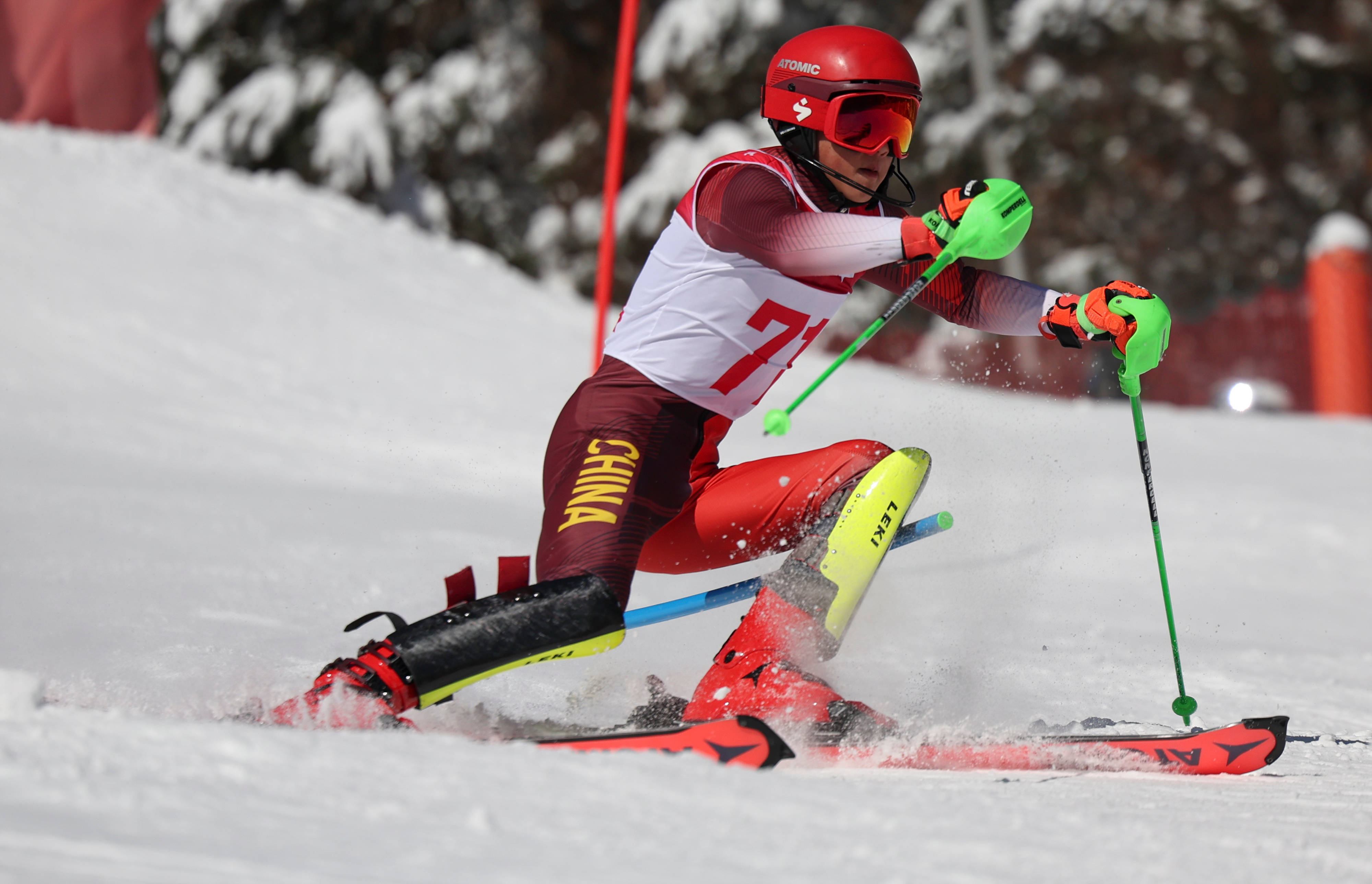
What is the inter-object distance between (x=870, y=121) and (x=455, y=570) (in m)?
2.50

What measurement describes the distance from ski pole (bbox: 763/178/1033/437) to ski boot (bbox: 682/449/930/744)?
248mm

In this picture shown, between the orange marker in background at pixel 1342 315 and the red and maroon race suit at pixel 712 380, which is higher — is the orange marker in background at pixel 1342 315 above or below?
above

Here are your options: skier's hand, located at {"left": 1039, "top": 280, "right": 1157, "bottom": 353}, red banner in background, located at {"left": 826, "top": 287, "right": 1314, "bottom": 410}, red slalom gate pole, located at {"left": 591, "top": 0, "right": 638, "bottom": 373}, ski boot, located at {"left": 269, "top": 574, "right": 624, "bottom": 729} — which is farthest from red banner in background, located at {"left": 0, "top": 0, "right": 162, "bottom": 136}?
skier's hand, located at {"left": 1039, "top": 280, "right": 1157, "bottom": 353}

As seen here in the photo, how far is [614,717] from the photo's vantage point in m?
3.16

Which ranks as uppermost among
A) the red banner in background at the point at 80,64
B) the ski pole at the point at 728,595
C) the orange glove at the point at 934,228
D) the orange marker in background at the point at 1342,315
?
the red banner in background at the point at 80,64

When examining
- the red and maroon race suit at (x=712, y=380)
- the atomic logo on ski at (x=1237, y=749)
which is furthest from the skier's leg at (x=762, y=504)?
the atomic logo on ski at (x=1237, y=749)

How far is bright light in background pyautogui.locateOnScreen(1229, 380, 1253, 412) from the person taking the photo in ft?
9.61

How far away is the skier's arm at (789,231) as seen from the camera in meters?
2.72

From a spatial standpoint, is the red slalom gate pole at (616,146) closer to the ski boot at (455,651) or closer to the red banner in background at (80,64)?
the ski boot at (455,651)

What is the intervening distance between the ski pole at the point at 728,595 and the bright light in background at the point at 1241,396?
63cm

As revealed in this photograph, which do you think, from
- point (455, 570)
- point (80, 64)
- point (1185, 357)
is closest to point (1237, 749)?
point (455, 570)

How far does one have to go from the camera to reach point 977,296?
329cm

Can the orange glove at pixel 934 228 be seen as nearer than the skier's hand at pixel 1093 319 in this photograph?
Yes

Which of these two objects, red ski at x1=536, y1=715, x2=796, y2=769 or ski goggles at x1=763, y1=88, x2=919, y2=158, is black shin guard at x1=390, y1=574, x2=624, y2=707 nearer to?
red ski at x1=536, y1=715, x2=796, y2=769
